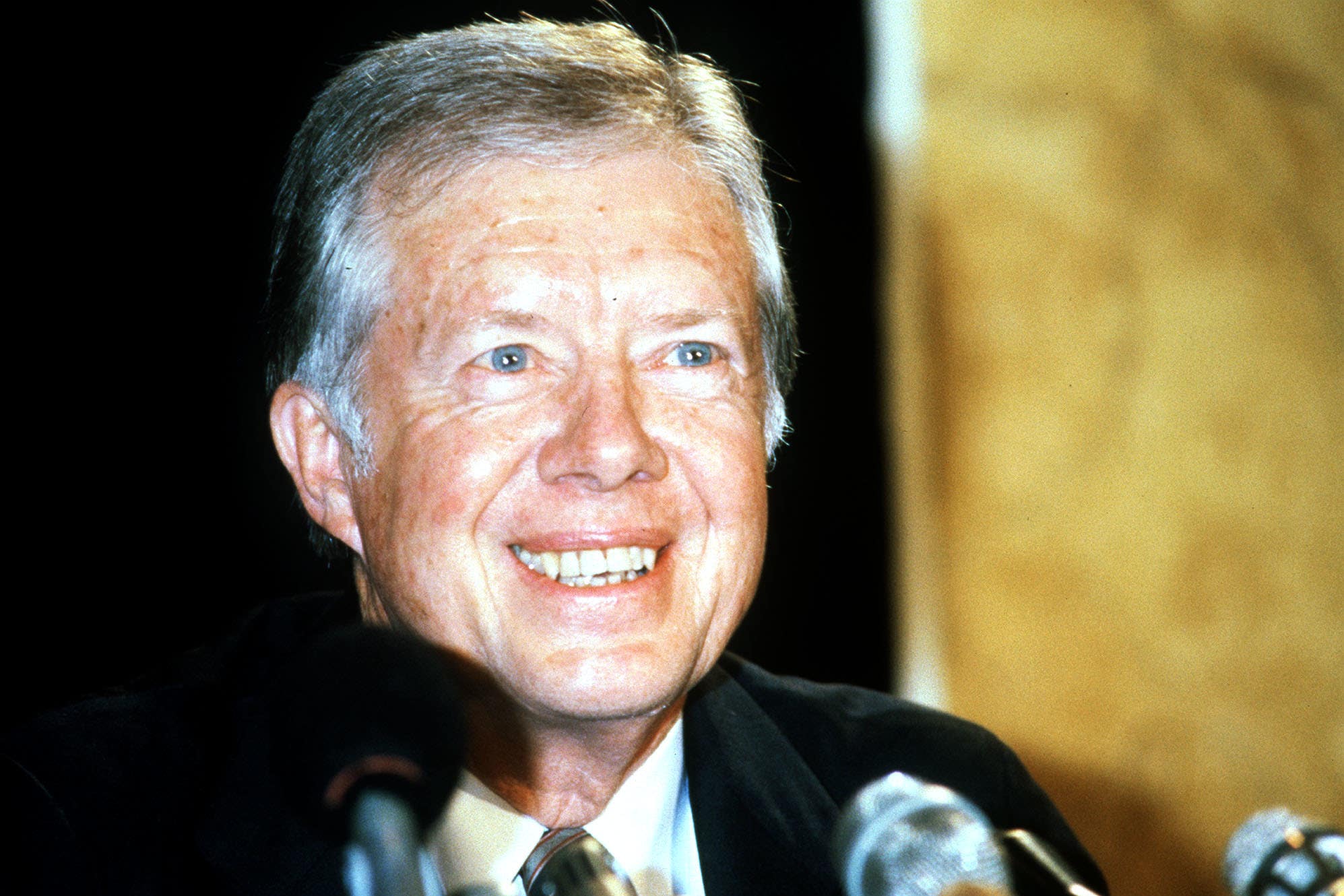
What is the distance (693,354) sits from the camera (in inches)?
73.7

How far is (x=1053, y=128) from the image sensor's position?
3197mm

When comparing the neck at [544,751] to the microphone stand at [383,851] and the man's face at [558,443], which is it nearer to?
the man's face at [558,443]

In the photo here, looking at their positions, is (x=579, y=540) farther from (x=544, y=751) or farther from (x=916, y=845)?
(x=916, y=845)

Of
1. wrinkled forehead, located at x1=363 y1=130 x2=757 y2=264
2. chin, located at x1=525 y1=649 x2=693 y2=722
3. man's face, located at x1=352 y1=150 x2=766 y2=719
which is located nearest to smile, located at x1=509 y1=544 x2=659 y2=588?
man's face, located at x1=352 y1=150 x2=766 y2=719

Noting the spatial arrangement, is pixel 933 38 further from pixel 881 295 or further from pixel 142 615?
pixel 142 615

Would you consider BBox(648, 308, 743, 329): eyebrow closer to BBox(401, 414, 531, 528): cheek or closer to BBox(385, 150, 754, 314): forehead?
BBox(385, 150, 754, 314): forehead

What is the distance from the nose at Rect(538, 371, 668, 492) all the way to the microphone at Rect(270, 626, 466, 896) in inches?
22.7

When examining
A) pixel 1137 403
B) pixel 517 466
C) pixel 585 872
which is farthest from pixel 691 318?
pixel 1137 403

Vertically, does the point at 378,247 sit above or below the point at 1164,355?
above

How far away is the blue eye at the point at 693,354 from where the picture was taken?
1.85 meters

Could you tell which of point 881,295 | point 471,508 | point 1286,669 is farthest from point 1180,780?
point 471,508

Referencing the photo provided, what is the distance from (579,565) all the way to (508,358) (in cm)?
31

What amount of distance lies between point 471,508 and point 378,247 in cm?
43

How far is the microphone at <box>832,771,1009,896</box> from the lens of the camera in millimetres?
1049
